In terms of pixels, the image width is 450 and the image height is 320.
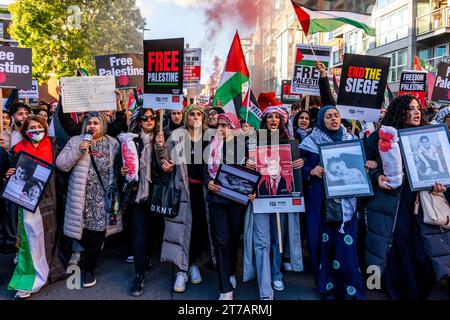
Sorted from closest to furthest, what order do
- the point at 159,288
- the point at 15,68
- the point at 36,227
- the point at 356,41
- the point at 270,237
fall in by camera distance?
1. the point at 36,227
2. the point at 270,237
3. the point at 159,288
4. the point at 15,68
5. the point at 356,41

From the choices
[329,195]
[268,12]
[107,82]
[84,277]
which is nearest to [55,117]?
[107,82]

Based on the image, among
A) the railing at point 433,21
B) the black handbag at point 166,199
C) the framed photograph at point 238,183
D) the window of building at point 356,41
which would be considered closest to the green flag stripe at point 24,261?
the black handbag at point 166,199

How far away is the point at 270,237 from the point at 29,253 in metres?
2.56

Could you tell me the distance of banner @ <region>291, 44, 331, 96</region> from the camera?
666cm

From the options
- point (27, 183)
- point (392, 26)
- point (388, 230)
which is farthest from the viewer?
point (392, 26)

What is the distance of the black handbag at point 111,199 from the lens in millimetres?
4233

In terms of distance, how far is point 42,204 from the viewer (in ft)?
13.2

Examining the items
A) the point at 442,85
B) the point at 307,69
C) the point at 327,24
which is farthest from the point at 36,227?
the point at 442,85

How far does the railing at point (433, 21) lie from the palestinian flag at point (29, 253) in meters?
24.3

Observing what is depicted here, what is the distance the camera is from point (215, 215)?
3941mm

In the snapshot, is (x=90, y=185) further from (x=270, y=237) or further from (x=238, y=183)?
(x=270, y=237)

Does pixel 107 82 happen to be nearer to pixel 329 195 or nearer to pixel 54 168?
pixel 54 168

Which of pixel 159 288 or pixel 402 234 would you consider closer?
pixel 402 234
